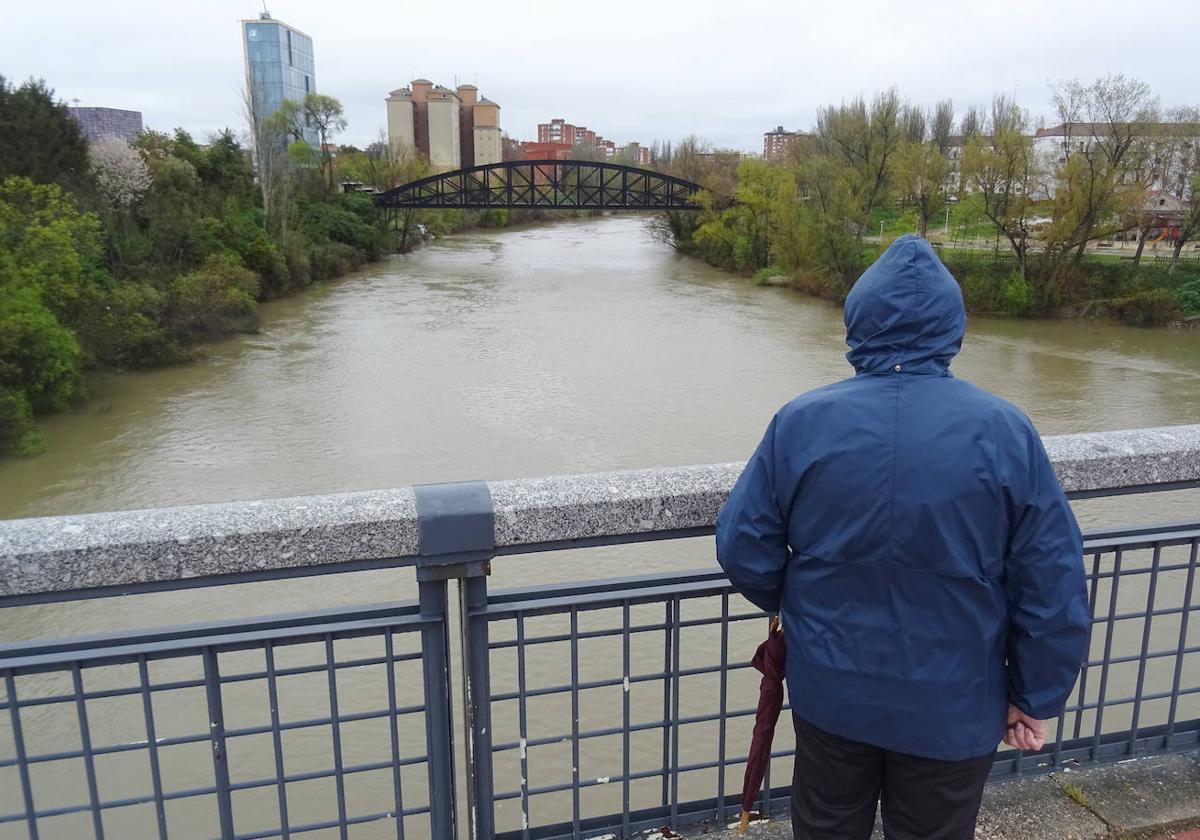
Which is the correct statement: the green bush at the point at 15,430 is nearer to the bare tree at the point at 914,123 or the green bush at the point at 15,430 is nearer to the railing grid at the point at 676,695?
the railing grid at the point at 676,695

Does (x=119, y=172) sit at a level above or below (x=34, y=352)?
above

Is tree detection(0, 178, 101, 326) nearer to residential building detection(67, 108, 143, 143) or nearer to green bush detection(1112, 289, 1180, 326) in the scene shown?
green bush detection(1112, 289, 1180, 326)

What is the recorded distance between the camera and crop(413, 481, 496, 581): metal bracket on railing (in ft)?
5.36

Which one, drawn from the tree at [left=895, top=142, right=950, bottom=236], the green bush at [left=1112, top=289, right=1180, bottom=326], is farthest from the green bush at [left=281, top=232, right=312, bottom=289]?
the green bush at [left=1112, top=289, right=1180, bottom=326]

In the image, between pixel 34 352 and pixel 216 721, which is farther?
pixel 34 352

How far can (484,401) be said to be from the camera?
15453 millimetres

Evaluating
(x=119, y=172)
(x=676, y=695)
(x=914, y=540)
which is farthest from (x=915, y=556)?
(x=119, y=172)

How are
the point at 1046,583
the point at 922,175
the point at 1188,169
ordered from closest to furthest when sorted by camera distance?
the point at 1046,583
the point at 1188,169
the point at 922,175

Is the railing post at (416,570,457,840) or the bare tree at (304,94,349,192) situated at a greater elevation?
the bare tree at (304,94,349,192)

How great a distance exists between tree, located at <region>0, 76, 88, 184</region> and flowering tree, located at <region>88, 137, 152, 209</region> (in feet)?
3.17

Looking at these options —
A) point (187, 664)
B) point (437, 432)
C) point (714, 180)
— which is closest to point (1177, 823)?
point (187, 664)

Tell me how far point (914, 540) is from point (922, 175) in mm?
29843

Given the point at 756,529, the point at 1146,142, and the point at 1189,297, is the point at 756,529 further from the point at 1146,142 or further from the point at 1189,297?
the point at 1146,142

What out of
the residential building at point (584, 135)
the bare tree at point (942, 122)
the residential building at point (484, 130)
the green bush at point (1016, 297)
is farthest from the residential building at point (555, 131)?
the green bush at point (1016, 297)
